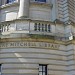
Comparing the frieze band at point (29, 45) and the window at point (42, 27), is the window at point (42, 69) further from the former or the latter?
the window at point (42, 27)

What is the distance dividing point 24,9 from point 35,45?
12.2 feet

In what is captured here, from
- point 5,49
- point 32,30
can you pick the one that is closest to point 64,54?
point 32,30

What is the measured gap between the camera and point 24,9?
803 inches

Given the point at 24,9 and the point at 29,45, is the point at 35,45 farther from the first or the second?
the point at 24,9

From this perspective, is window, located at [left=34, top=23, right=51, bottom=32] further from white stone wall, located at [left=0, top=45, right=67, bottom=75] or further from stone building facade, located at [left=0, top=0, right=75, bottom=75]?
white stone wall, located at [left=0, top=45, right=67, bottom=75]

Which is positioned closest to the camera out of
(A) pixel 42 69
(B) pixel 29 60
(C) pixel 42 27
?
(B) pixel 29 60

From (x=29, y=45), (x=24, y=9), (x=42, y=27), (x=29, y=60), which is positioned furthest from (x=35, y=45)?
(x=24, y=9)

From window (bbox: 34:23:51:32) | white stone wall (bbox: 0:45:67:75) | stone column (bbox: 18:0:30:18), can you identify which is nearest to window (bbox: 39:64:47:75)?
white stone wall (bbox: 0:45:67:75)

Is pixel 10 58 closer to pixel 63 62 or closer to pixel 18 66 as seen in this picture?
pixel 18 66

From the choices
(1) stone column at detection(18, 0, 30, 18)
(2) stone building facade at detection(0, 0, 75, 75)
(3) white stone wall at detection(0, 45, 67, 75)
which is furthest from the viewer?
(1) stone column at detection(18, 0, 30, 18)

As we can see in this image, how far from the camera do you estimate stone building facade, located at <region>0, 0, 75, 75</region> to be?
18.0 m

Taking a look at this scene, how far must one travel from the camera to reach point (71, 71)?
18250 millimetres

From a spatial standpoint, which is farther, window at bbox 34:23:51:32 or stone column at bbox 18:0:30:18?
stone column at bbox 18:0:30:18

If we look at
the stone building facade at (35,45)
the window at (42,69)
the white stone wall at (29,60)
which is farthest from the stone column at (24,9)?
the window at (42,69)
